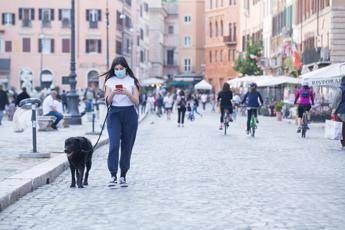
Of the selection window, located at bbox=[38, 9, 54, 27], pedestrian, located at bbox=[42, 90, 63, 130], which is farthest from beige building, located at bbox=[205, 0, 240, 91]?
pedestrian, located at bbox=[42, 90, 63, 130]

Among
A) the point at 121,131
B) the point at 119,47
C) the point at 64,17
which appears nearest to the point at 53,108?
the point at 121,131

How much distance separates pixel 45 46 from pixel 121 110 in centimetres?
8279

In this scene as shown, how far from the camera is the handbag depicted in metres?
26.3

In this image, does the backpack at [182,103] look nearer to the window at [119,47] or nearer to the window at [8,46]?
the window at [8,46]

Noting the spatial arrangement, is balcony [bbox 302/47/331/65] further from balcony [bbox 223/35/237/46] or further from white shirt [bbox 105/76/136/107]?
balcony [bbox 223/35/237/46]

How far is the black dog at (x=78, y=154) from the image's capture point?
543 inches

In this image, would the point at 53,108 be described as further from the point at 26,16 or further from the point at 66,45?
the point at 26,16

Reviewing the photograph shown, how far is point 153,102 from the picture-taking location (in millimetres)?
73000

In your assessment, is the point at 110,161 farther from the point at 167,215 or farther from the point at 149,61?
the point at 149,61

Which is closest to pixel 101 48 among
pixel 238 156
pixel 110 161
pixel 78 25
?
pixel 78 25

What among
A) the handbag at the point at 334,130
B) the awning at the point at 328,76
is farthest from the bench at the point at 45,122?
the awning at the point at 328,76

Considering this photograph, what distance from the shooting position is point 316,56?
56.8m

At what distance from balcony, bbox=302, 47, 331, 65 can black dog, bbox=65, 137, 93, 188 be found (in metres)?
40.9

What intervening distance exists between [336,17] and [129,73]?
40.8m
